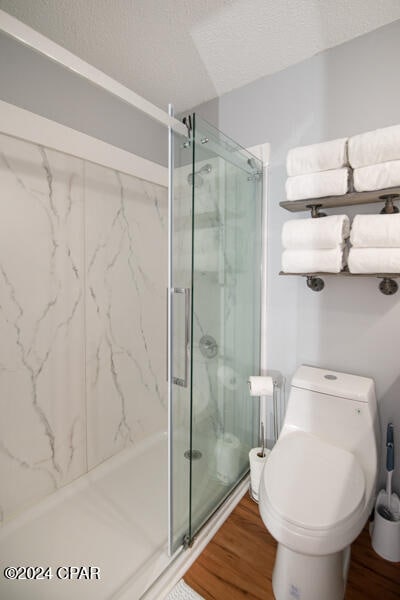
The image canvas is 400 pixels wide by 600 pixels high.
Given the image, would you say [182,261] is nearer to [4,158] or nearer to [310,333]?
[310,333]

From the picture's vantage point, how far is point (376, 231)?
1.31 m

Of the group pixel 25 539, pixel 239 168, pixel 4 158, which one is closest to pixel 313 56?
pixel 239 168

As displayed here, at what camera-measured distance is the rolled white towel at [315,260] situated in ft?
4.69

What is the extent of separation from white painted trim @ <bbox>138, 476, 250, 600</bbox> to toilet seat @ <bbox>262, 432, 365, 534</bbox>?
53 cm

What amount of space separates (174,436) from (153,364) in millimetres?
1107

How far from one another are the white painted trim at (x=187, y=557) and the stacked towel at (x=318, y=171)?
166 centimetres

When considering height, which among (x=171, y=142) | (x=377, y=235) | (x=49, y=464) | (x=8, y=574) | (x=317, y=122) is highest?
(x=317, y=122)

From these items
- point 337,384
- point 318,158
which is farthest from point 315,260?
point 337,384

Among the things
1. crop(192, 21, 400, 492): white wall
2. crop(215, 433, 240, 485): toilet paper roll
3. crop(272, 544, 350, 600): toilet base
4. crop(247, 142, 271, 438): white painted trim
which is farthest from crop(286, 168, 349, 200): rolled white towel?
crop(272, 544, 350, 600): toilet base

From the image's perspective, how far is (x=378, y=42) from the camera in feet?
4.89

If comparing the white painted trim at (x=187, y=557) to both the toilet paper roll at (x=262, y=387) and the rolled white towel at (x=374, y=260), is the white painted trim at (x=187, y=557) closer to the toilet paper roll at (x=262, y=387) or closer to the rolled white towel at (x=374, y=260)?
the toilet paper roll at (x=262, y=387)

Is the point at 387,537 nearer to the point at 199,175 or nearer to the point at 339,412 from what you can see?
the point at 339,412

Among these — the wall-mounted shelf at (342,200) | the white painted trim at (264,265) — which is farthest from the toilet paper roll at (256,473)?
the wall-mounted shelf at (342,200)

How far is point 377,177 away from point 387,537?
5.23ft
